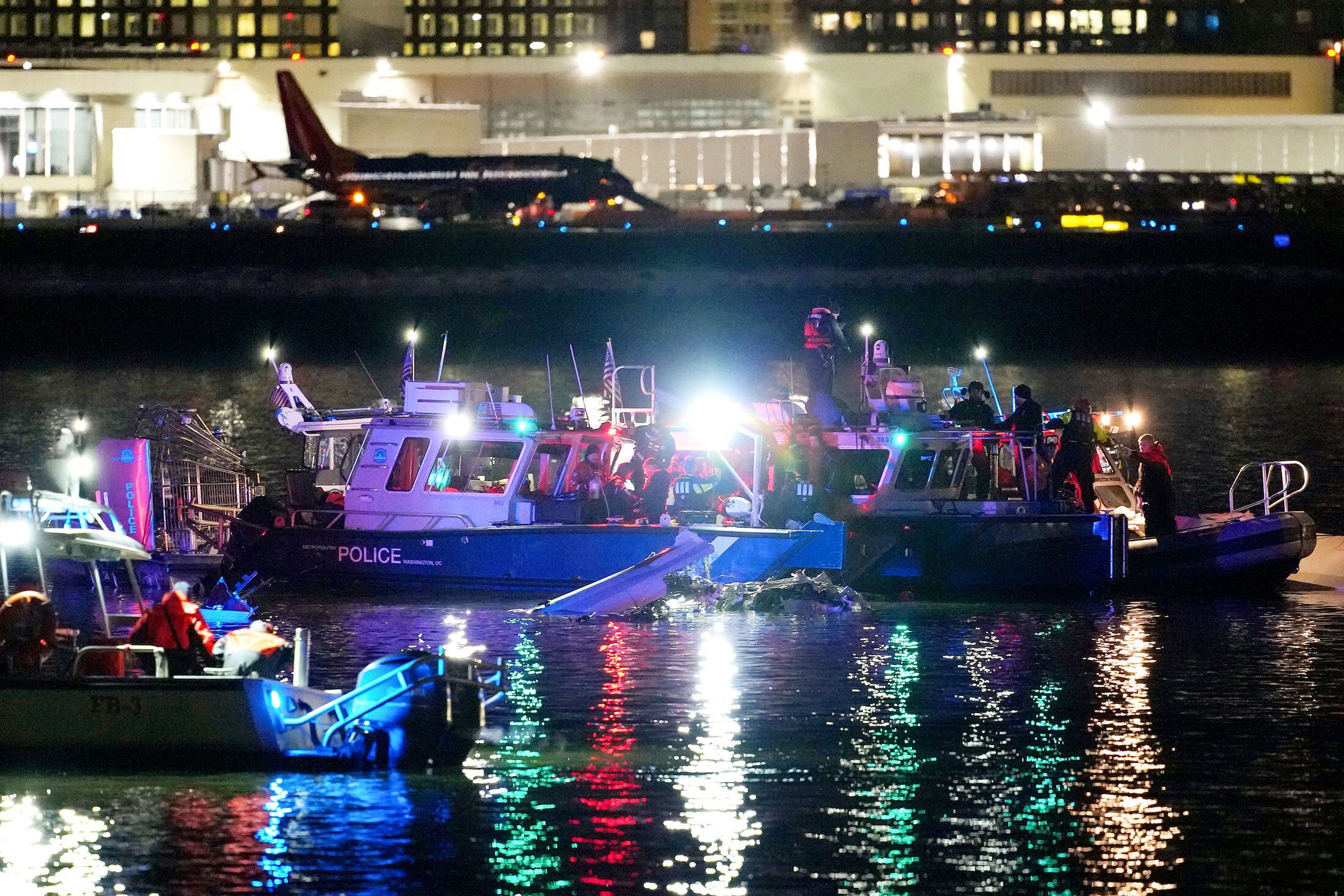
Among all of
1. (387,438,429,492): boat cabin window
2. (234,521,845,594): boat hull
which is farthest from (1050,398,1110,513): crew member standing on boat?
(387,438,429,492): boat cabin window

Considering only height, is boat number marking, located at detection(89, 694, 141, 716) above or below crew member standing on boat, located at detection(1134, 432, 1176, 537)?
below

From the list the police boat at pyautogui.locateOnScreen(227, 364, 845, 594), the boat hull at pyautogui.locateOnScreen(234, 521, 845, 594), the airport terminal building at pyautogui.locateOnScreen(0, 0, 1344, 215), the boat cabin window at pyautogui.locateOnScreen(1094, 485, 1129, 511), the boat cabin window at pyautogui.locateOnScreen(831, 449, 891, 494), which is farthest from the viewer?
the airport terminal building at pyautogui.locateOnScreen(0, 0, 1344, 215)

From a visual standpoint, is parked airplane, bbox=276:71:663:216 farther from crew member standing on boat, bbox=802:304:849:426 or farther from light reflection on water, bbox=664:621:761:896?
light reflection on water, bbox=664:621:761:896

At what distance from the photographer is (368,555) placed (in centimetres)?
2386

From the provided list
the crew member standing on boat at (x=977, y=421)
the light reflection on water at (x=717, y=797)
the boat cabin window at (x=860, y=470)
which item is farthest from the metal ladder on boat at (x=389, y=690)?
the crew member standing on boat at (x=977, y=421)

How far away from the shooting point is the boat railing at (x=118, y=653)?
568 inches

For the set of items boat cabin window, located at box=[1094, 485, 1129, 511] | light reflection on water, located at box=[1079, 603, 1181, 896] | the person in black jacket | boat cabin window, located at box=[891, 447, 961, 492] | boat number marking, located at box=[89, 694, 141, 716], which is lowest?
light reflection on water, located at box=[1079, 603, 1181, 896]

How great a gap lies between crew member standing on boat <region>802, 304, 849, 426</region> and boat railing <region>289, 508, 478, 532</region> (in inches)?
171

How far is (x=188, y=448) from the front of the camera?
2472 cm

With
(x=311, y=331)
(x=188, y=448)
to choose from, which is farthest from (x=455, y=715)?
(x=311, y=331)

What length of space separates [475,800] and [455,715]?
705 mm

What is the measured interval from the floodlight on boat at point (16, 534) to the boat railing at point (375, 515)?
8.73 metres

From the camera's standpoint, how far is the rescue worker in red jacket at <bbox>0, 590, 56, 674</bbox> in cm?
1448

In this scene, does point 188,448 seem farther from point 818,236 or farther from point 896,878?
point 818,236
